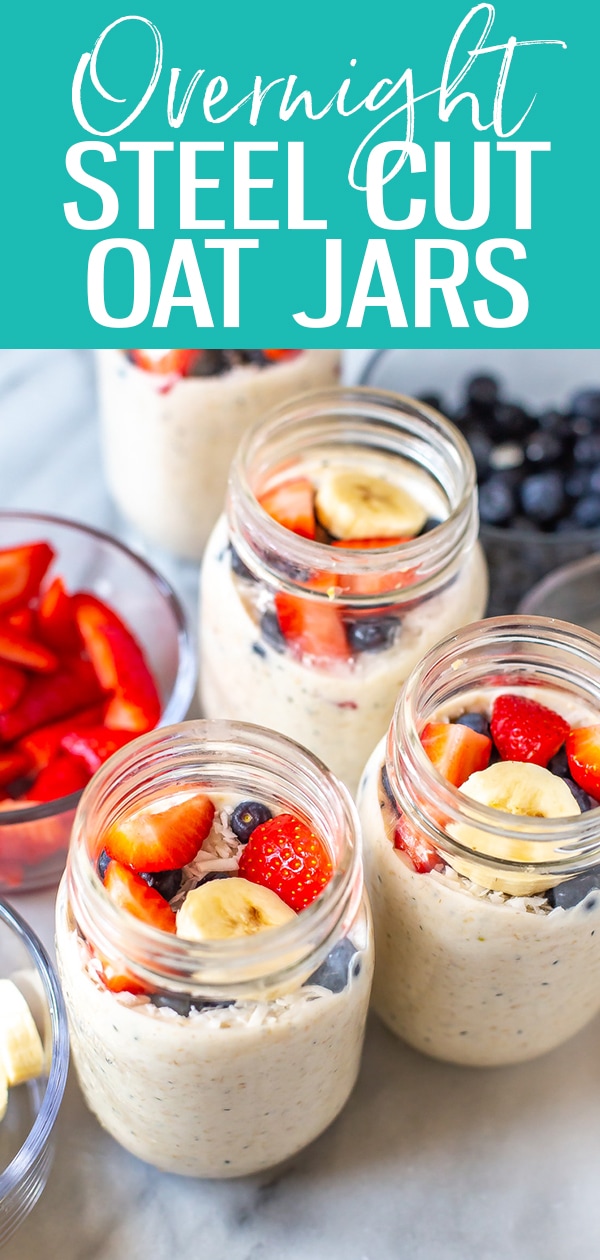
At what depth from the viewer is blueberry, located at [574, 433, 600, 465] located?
1.63 m

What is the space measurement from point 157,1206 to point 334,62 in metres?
1.21

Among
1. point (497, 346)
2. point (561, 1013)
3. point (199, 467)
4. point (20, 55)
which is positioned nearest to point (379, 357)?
point (497, 346)

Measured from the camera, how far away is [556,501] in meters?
1.58

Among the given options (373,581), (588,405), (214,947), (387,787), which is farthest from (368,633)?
(588,405)

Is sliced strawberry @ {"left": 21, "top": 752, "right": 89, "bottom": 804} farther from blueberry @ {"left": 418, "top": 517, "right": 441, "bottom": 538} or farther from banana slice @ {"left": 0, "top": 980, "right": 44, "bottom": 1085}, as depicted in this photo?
blueberry @ {"left": 418, "top": 517, "right": 441, "bottom": 538}

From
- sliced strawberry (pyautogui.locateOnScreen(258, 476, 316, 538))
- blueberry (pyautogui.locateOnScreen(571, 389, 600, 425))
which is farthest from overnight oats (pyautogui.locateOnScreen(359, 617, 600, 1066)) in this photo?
blueberry (pyautogui.locateOnScreen(571, 389, 600, 425))

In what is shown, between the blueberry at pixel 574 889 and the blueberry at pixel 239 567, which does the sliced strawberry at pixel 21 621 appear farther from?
the blueberry at pixel 574 889

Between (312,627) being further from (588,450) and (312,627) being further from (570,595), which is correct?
(588,450)

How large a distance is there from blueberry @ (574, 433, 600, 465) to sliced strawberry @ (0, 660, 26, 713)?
2.40 ft

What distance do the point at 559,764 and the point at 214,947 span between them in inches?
13.2

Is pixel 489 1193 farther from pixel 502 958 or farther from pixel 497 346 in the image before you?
pixel 497 346

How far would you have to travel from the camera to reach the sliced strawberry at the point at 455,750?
1.02 metres

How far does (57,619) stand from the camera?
143 centimetres

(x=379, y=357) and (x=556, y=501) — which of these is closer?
(x=556, y=501)
